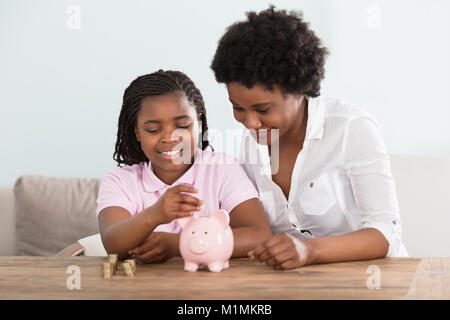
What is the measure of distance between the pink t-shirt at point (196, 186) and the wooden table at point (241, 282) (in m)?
0.21

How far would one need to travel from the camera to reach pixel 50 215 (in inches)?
108

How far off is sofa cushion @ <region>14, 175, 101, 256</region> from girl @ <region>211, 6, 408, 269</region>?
4.15ft

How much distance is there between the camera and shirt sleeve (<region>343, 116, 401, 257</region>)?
1.37 meters

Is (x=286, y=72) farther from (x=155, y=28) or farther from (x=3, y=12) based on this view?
(x=3, y=12)

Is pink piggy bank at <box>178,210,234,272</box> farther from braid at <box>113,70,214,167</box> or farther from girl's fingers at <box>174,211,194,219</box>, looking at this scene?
braid at <box>113,70,214,167</box>

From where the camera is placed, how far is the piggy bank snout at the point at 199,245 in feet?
3.89

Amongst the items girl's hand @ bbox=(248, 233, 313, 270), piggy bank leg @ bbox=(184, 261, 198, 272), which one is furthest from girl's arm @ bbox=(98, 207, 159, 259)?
girl's hand @ bbox=(248, 233, 313, 270)

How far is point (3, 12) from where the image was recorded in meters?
2.97

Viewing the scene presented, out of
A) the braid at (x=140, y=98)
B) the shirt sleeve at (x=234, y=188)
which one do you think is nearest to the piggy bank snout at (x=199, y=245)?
the shirt sleeve at (x=234, y=188)

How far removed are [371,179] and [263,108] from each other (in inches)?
11.4

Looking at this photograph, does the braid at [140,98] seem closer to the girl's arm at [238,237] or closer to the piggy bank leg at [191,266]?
the girl's arm at [238,237]

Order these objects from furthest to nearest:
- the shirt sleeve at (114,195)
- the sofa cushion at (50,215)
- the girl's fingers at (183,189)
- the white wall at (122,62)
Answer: the white wall at (122,62) → the sofa cushion at (50,215) → the shirt sleeve at (114,195) → the girl's fingers at (183,189)
